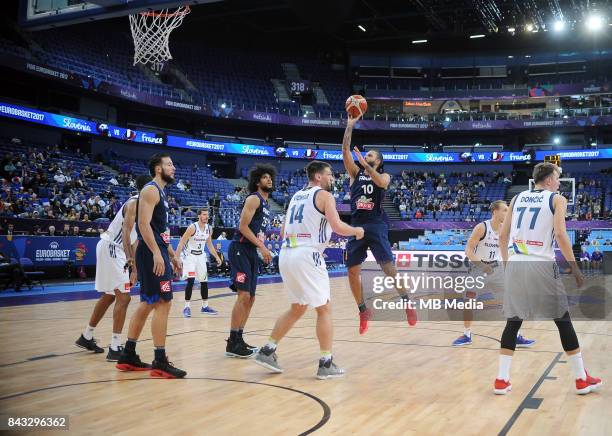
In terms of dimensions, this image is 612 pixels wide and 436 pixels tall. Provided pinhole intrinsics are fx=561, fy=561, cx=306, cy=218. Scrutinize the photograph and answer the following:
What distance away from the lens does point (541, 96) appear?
153 ft

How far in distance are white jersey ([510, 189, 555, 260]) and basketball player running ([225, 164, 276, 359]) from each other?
2.96m

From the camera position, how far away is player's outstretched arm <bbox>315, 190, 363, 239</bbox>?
18.2 ft

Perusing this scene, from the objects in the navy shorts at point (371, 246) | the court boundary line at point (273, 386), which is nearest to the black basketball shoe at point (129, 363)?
the court boundary line at point (273, 386)

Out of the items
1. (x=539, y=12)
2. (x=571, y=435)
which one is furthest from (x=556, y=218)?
(x=539, y=12)

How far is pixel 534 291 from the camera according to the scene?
5152mm

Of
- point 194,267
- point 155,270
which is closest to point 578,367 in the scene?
point 155,270

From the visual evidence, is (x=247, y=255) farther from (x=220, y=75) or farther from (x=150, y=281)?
(x=220, y=75)

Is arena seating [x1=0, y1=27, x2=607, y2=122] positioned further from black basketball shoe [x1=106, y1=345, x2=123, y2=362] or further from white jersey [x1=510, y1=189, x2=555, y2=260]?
white jersey [x1=510, y1=189, x2=555, y2=260]

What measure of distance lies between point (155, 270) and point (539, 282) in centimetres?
373

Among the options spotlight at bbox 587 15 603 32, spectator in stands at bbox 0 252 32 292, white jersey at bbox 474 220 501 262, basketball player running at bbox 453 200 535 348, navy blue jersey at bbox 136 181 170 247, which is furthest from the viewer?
spotlight at bbox 587 15 603 32

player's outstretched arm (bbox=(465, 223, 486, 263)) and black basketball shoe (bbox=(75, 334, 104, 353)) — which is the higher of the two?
player's outstretched arm (bbox=(465, 223, 486, 263))

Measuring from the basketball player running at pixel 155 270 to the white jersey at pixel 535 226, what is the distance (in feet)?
11.5

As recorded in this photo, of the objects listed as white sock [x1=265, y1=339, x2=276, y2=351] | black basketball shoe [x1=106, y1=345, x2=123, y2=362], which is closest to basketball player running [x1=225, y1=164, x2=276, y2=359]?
white sock [x1=265, y1=339, x2=276, y2=351]

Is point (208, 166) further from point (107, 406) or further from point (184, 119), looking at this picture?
point (107, 406)
